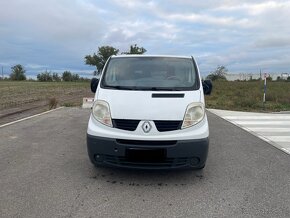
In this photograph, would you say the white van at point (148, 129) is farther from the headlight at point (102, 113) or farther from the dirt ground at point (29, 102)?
the dirt ground at point (29, 102)

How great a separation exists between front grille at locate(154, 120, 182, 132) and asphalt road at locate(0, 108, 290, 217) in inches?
32.0

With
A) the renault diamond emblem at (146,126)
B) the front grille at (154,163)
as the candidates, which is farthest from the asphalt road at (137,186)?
the renault diamond emblem at (146,126)

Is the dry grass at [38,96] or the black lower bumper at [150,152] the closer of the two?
the black lower bumper at [150,152]

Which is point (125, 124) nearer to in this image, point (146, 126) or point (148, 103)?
point (146, 126)

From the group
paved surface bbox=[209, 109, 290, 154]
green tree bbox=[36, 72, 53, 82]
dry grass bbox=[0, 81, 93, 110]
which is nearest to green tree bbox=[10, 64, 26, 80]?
green tree bbox=[36, 72, 53, 82]

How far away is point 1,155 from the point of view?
265 inches

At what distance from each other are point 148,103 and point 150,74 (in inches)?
39.8

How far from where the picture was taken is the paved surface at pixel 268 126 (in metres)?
8.55

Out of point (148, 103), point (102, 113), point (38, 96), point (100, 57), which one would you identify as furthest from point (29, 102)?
point (100, 57)

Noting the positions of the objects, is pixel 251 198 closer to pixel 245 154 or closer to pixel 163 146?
pixel 163 146

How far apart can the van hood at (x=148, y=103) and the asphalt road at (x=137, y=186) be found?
0.99 m

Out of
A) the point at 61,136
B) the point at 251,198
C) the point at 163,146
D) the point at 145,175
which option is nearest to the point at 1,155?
the point at 61,136

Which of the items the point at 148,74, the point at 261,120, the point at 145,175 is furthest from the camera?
the point at 261,120

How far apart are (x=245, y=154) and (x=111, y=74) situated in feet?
10.1
